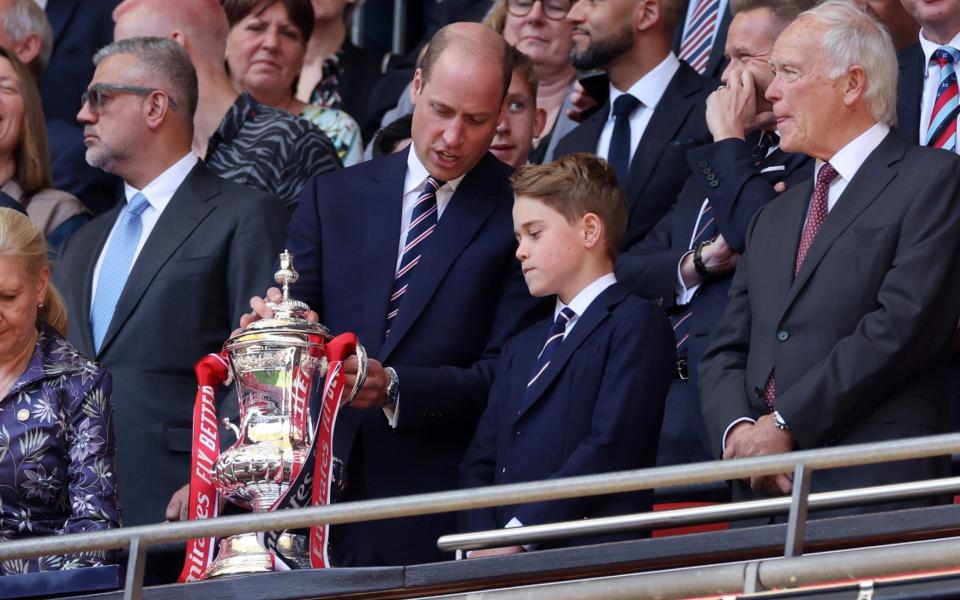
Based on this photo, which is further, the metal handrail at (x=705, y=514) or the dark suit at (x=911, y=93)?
the dark suit at (x=911, y=93)

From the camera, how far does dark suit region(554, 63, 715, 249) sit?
7301mm

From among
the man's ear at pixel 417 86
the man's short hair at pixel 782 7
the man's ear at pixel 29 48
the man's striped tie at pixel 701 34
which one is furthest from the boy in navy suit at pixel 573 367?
the man's ear at pixel 29 48

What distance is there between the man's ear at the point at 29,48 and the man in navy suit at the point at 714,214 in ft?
11.2

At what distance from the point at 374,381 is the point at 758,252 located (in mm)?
1267

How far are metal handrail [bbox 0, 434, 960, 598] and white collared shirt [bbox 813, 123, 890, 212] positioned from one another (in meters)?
1.78

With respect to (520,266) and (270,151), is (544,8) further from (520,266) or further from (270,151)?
(520,266)

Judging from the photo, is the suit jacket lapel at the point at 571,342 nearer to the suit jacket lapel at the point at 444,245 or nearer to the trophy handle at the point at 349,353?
the suit jacket lapel at the point at 444,245

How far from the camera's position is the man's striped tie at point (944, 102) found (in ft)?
21.0

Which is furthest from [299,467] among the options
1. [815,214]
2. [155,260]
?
[155,260]

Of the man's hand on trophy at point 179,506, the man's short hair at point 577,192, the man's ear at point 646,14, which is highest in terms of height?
the man's ear at point 646,14

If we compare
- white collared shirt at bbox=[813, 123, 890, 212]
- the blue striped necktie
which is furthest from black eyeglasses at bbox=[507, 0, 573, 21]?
white collared shirt at bbox=[813, 123, 890, 212]

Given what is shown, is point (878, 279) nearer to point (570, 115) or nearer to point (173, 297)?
point (173, 297)

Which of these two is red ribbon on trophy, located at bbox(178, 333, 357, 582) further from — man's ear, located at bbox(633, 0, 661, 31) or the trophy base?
man's ear, located at bbox(633, 0, 661, 31)

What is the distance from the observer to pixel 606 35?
775 centimetres
